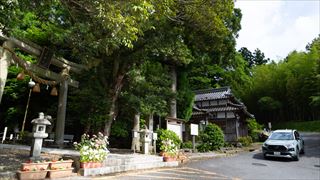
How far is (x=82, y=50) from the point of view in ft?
36.4

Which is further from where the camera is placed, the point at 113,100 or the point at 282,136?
the point at 282,136

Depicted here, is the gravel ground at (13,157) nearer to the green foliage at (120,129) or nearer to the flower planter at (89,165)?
the flower planter at (89,165)

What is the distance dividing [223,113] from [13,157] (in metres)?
21.6

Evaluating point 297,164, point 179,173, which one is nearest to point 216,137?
point 297,164

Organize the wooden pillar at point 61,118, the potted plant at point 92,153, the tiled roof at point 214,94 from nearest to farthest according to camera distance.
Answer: the potted plant at point 92,153 → the wooden pillar at point 61,118 → the tiled roof at point 214,94

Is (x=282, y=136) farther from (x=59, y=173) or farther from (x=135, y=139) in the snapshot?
(x=59, y=173)

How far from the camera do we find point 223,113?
28.0m

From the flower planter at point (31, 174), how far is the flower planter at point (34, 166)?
0.12 metres

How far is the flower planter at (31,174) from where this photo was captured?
698 centimetres

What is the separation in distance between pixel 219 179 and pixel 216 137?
9.49 meters

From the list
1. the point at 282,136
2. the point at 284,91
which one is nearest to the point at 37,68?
the point at 282,136

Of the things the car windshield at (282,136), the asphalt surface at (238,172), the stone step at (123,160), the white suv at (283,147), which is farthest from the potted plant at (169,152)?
the car windshield at (282,136)

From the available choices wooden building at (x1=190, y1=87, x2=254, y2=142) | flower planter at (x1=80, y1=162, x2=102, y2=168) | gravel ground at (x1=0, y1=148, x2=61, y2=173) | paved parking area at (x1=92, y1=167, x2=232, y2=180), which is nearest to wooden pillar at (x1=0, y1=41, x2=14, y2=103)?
gravel ground at (x1=0, y1=148, x2=61, y2=173)

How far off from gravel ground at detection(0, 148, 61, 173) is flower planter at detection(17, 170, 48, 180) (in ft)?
2.28
